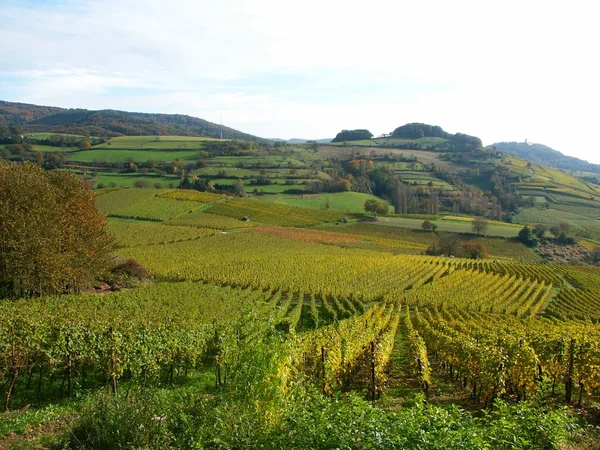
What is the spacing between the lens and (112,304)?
28.2 metres

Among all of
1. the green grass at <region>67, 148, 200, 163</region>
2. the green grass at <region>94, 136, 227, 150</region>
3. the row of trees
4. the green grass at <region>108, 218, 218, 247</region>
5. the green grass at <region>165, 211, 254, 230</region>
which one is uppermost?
the green grass at <region>94, 136, 227, 150</region>

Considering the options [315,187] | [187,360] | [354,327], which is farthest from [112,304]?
[315,187]

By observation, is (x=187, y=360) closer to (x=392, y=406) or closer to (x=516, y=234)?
(x=392, y=406)

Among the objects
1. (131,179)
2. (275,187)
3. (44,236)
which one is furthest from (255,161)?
(44,236)

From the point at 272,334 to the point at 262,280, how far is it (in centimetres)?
3452

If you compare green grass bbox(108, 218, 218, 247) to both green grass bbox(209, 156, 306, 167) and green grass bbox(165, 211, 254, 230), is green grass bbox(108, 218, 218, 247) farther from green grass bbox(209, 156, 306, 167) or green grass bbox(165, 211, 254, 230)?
green grass bbox(209, 156, 306, 167)

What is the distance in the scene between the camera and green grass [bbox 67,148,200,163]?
447 ft

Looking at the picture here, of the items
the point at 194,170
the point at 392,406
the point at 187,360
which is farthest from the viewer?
the point at 194,170

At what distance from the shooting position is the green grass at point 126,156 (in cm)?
13638

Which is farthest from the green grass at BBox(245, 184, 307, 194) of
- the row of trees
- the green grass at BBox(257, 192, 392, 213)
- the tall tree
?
the row of trees

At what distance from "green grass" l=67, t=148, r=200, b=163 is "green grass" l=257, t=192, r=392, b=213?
45904 millimetres

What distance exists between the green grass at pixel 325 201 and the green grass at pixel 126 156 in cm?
4590

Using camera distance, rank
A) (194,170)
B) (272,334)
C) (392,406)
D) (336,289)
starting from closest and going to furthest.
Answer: (272,334), (392,406), (336,289), (194,170)

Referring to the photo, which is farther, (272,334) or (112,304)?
(112,304)
